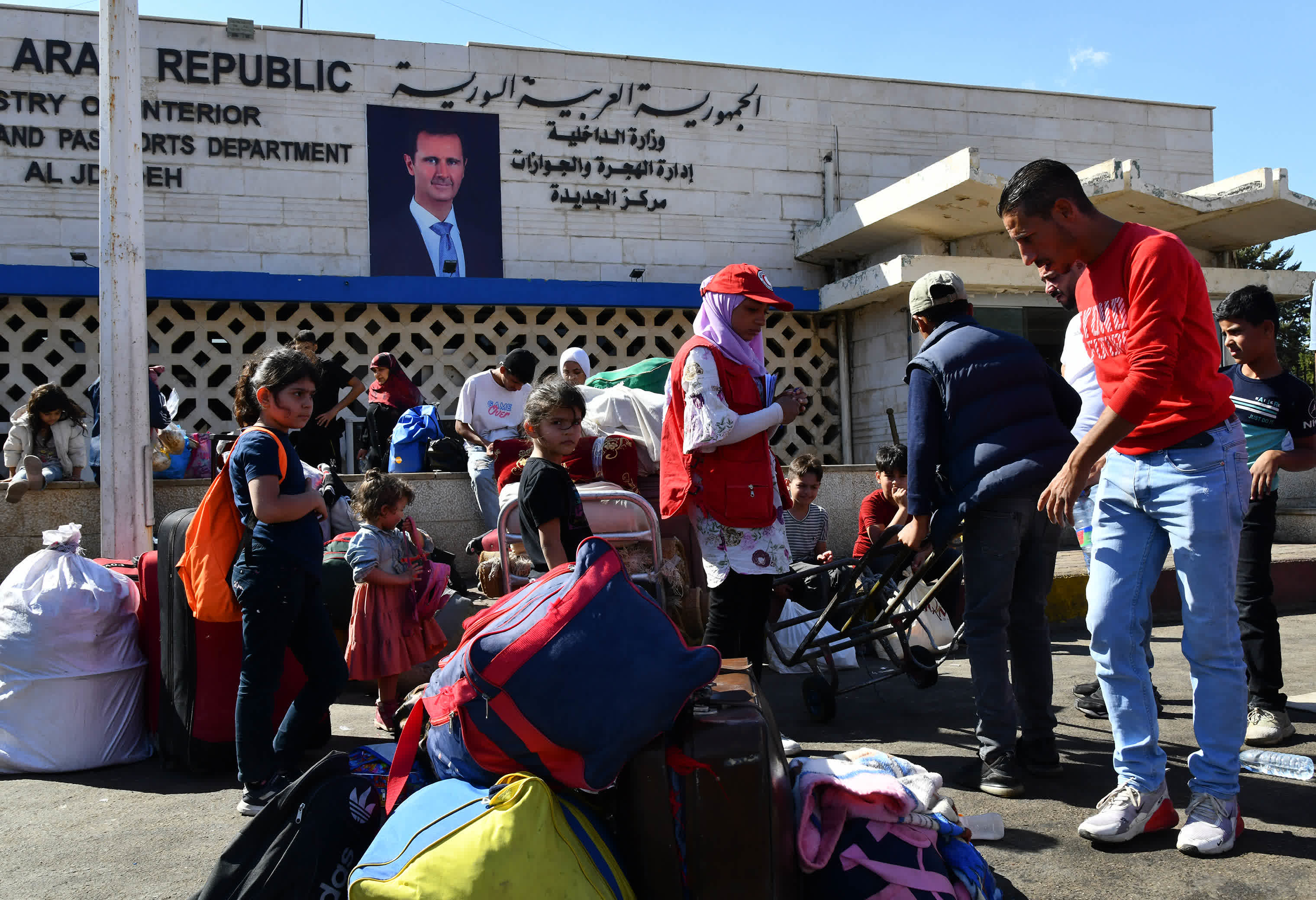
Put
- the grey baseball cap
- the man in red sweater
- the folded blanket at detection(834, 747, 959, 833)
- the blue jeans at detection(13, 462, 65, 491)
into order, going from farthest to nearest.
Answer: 1. the blue jeans at detection(13, 462, 65, 491)
2. the grey baseball cap
3. the man in red sweater
4. the folded blanket at detection(834, 747, 959, 833)

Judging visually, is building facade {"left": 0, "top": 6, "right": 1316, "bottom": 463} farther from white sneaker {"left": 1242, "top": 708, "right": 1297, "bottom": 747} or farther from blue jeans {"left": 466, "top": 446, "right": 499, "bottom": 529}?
white sneaker {"left": 1242, "top": 708, "right": 1297, "bottom": 747}

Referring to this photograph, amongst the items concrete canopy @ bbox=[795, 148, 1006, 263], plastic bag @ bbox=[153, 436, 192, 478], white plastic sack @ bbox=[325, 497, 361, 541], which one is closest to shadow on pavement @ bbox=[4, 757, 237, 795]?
white plastic sack @ bbox=[325, 497, 361, 541]

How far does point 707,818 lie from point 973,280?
388 inches

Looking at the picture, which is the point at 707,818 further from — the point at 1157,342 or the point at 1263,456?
the point at 1263,456

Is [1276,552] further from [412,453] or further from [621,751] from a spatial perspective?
[621,751]

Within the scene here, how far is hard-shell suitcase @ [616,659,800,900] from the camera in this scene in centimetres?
194

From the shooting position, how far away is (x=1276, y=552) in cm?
809

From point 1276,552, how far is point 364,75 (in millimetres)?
10134

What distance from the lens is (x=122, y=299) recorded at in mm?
5824

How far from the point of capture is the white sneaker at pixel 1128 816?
260cm

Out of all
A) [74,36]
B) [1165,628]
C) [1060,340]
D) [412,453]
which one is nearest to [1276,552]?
[1165,628]

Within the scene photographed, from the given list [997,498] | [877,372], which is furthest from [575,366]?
[877,372]

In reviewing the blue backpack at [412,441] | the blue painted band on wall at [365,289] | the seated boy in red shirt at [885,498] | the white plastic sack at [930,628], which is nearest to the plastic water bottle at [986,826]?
the white plastic sack at [930,628]

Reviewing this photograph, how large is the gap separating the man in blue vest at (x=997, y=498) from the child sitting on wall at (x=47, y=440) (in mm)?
5725
